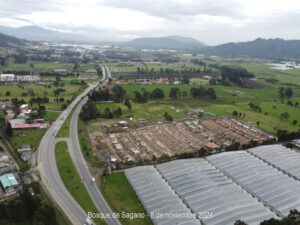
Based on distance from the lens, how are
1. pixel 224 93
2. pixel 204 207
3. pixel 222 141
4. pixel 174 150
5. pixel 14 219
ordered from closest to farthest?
1. pixel 14 219
2. pixel 204 207
3. pixel 174 150
4. pixel 222 141
5. pixel 224 93

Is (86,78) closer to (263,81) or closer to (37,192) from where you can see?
(37,192)

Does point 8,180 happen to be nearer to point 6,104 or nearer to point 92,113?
point 92,113

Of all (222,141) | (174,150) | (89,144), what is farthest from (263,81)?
(89,144)

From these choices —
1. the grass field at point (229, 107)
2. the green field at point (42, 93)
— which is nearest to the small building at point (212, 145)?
the grass field at point (229, 107)

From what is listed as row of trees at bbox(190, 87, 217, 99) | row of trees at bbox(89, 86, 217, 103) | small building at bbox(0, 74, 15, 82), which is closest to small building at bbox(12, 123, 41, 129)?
row of trees at bbox(89, 86, 217, 103)

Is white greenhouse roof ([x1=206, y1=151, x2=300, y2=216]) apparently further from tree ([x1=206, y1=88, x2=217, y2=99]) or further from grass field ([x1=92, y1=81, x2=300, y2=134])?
tree ([x1=206, y1=88, x2=217, y2=99])
